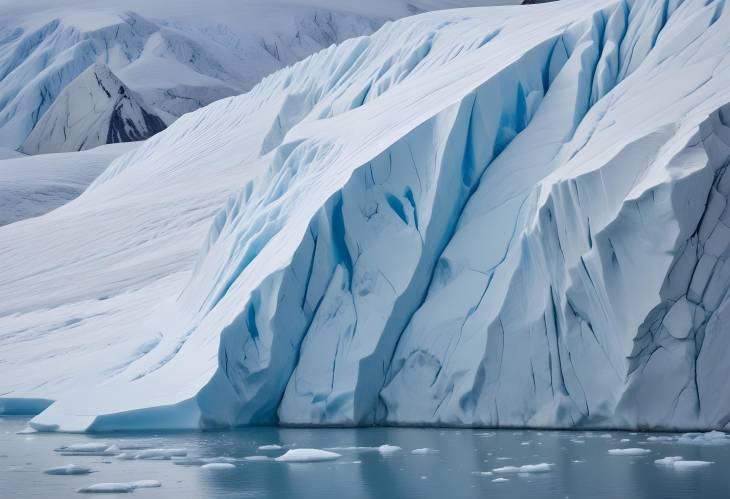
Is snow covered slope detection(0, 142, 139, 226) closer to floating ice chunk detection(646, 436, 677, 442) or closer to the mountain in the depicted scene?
the mountain

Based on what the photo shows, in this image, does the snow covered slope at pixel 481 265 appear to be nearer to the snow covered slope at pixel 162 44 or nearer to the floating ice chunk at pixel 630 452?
the floating ice chunk at pixel 630 452

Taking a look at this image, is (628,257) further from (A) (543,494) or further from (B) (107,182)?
(B) (107,182)

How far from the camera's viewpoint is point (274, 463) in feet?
22.6

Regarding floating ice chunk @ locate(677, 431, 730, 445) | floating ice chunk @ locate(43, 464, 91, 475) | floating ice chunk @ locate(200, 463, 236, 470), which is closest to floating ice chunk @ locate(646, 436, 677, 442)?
floating ice chunk @ locate(677, 431, 730, 445)

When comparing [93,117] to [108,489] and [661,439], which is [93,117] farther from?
[108,489]

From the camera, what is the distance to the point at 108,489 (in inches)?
230

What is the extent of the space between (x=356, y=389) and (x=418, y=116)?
313 cm

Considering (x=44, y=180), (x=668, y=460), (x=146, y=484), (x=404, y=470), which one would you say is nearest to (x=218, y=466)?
(x=146, y=484)

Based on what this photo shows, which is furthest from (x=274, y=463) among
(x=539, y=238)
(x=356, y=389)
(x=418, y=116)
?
(x=418, y=116)

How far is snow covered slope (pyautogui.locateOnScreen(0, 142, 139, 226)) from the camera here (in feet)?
88.1

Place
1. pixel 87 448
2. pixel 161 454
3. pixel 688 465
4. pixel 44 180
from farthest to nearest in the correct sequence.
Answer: pixel 44 180
pixel 87 448
pixel 161 454
pixel 688 465

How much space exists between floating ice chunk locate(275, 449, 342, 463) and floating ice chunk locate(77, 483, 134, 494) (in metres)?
1.31

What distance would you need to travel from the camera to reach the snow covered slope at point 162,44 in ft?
149

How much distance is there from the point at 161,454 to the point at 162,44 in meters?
47.2
